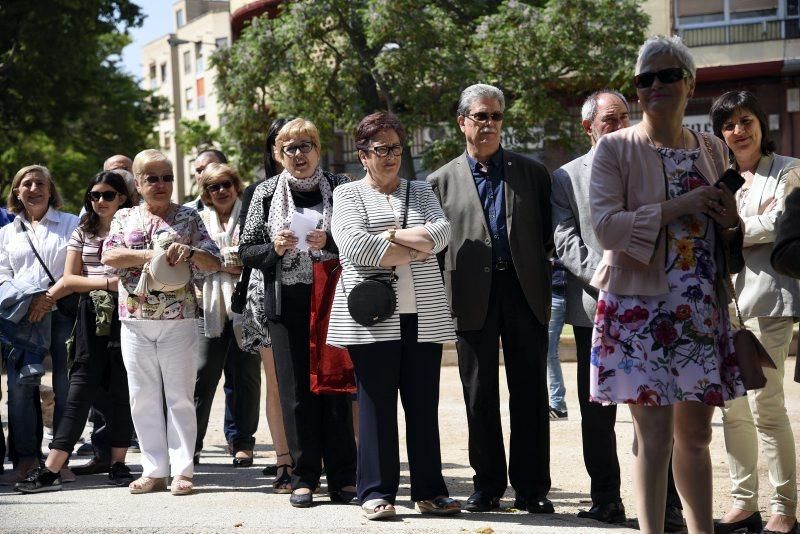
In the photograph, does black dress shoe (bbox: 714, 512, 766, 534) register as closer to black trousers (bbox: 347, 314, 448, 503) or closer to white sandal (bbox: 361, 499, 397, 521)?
black trousers (bbox: 347, 314, 448, 503)

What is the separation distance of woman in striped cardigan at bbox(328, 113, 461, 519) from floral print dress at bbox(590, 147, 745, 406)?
1546mm

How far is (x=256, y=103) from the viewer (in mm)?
25156

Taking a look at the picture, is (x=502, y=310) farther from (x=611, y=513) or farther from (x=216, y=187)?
(x=216, y=187)

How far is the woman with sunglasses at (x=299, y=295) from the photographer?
22.0ft

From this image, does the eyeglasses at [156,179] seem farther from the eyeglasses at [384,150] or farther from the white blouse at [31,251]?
the eyeglasses at [384,150]

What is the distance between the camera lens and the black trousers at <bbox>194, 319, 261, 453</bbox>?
28.1 feet

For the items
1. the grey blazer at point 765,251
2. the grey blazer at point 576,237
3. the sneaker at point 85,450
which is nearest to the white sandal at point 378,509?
the grey blazer at point 576,237

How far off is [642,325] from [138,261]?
11.9 feet

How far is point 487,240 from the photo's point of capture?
6.28m

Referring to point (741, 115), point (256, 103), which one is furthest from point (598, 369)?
point (256, 103)

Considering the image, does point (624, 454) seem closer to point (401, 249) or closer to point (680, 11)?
point (401, 249)

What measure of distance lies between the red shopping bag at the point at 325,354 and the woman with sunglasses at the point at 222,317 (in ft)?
5.59

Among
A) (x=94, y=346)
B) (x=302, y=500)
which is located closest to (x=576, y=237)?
(x=302, y=500)

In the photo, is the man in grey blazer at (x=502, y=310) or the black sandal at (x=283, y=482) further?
the black sandal at (x=283, y=482)
